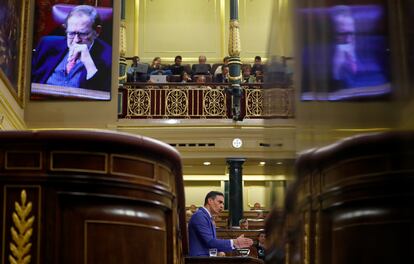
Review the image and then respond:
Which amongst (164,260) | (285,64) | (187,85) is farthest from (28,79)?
(285,64)

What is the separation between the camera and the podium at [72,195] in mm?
2332

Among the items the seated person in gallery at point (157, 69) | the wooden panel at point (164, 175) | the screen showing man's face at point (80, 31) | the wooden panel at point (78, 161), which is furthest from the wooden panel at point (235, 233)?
the wooden panel at point (78, 161)

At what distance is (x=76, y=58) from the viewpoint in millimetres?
13336

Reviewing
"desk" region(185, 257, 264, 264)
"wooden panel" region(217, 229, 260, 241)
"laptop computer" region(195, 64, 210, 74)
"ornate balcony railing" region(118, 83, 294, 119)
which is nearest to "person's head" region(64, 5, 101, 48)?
"ornate balcony railing" region(118, 83, 294, 119)

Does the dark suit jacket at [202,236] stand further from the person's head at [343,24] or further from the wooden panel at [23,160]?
the person's head at [343,24]

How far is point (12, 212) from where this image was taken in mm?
2334

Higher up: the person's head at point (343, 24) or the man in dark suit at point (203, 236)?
the person's head at point (343, 24)

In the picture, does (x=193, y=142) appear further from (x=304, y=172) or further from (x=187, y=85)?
(x=304, y=172)

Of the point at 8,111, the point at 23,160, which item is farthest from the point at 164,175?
the point at 8,111

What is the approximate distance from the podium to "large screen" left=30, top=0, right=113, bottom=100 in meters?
10.6

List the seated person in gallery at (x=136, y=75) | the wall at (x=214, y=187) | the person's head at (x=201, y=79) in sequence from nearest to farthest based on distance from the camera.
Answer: the person's head at (x=201, y=79) < the seated person in gallery at (x=136, y=75) < the wall at (x=214, y=187)

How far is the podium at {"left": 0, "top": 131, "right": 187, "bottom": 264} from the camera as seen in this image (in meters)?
2.33

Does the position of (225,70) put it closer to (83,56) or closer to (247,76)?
(247,76)

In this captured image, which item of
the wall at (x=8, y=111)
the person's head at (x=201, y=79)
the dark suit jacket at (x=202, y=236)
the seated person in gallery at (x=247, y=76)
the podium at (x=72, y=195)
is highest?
the seated person in gallery at (x=247, y=76)
